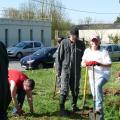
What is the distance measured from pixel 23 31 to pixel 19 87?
1798 inches

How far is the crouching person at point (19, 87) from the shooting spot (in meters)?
9.11

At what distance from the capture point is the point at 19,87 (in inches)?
368

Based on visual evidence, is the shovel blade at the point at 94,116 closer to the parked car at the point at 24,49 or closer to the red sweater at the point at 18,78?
the red sweater at the point at 18,78

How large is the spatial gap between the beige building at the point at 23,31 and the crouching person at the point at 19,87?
4057 cm

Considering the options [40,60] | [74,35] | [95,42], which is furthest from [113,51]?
[95,42]

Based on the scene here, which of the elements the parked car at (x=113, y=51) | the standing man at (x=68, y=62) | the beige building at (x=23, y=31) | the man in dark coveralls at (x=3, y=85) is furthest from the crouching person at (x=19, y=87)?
the beige building at (x=23, y=31)

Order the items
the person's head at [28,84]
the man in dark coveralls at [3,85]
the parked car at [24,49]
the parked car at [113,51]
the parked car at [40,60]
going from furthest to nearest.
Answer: the parked car at [24,49] < the parked car at [113,51] < the parked car at [40,60] < the person's head at [28,84] < the man in dark coveralls at [3,85]

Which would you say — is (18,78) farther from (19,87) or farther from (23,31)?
(23,31)

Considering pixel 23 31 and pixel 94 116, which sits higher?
pixel 94 116

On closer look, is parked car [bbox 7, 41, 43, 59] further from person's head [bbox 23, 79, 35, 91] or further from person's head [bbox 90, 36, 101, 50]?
person's head [bbox 90, 36, 101, 50]

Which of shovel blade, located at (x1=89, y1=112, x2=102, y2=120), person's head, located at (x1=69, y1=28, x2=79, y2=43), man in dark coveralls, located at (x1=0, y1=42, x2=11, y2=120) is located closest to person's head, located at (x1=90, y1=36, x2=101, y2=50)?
person's head, located at (x1=69, y1=28, x2=79, y2=43)

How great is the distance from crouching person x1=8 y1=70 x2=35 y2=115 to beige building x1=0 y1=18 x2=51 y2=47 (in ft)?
133

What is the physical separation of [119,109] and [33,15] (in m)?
70.5

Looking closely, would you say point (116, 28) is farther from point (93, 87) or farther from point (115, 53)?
point (93, 87)
